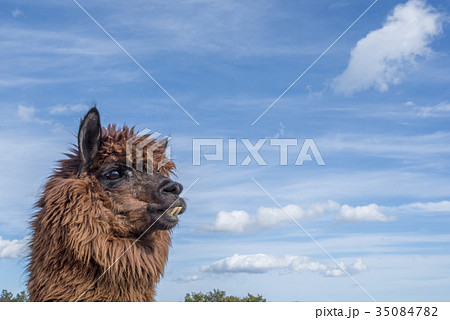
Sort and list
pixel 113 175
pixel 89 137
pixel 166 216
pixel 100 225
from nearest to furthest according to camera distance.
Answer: pixel 100 225, pixel 166 216, pixel 89 137, pixel 113 175

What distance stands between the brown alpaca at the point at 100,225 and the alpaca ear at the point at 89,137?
0.05ft

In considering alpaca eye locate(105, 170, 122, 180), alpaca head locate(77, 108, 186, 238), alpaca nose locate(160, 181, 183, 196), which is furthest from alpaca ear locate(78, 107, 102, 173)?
alpaca nose locate(160, 181, 183, 196)

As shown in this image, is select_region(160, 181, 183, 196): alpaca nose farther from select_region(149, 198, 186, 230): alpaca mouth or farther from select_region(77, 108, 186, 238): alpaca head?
select_region(149, 198, 186, 230): alpaca mouth

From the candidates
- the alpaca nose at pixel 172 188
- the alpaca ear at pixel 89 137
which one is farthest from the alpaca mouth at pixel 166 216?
the alpaca ear at pixel 89 137

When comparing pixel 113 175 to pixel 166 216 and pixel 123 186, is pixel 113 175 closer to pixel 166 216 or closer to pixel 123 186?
pixel 123 186

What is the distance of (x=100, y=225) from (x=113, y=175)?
0.78 meters

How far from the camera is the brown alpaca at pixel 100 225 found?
7172 millimetres

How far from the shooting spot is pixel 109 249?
7.35 meters

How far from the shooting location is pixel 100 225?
742cm

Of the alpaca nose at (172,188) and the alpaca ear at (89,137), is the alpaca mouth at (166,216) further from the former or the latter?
the alpaca ear at (89,137)

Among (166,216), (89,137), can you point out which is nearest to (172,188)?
(166,216)

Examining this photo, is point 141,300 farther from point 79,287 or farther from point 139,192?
point 139,192
